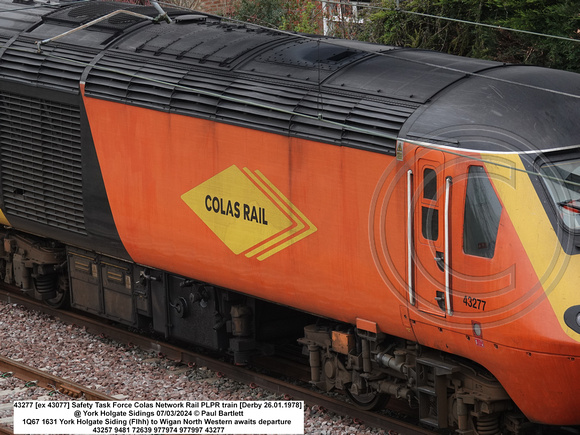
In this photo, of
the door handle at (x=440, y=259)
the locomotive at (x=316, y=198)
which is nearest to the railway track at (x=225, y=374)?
the locomotive at (x=316, y=198)

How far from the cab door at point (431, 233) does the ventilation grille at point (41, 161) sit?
15.2ft

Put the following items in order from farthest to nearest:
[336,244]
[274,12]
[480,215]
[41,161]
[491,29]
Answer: [274,12]
[491,29]
[41,161]
[336,244]
[480,215]

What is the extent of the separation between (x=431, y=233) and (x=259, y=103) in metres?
2.25

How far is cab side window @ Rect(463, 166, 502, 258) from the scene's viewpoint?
7625 millimetres

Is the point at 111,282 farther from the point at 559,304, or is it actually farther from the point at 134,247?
the point at 559,304

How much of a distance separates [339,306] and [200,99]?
8.25ft

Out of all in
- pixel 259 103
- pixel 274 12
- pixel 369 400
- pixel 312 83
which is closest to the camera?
pixel 312 83

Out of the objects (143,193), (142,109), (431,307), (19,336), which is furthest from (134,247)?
(431,307)

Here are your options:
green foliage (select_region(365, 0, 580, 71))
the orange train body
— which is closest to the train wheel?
the orange train body

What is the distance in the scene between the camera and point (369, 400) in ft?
31.1

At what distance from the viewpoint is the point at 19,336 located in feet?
40.4
